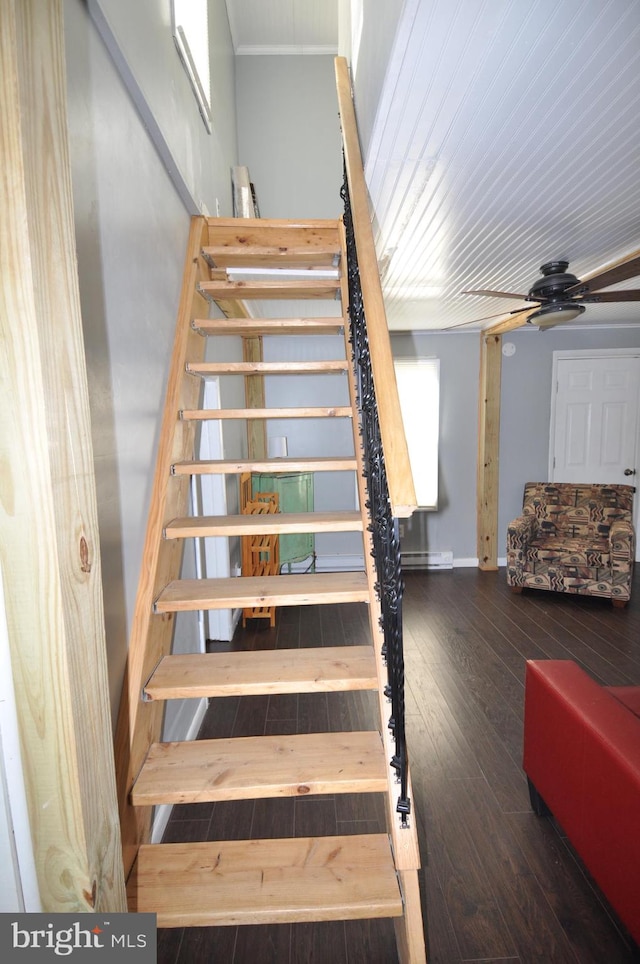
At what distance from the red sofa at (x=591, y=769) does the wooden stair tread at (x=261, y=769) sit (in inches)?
27.6

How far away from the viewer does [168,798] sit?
141 cm

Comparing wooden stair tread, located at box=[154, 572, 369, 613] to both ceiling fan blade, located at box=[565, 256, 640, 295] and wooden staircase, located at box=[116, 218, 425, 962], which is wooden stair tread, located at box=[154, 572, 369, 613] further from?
ceiling fan blade, located at box=[565, 256, 640, 295]

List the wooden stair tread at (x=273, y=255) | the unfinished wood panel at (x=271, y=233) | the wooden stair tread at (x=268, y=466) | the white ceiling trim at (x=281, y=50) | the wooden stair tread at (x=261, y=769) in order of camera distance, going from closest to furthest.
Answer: the wooden stair tread at (x=261, y=769) → the wooden stair tread at (x=268, y=466) → the wooden stair tread at (x=273, y=255) → the unfinished wood panel at (x=271, y=233) → the white ceiling trim at (x=281, y=50)

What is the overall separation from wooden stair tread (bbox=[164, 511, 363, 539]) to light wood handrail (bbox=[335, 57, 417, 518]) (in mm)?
630

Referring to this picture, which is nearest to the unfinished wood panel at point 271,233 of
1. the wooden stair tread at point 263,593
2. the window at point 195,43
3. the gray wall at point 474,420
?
the window at point 195,43

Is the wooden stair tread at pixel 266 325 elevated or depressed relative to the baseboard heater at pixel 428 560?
elevated

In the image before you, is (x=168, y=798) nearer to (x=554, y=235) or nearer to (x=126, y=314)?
(x=126, y=314)

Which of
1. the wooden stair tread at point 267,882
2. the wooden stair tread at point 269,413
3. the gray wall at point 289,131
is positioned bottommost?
the wooden stair tread at point 267,882

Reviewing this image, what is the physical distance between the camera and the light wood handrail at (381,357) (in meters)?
1.13

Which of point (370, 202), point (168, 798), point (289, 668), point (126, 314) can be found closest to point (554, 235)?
point (370, 202)

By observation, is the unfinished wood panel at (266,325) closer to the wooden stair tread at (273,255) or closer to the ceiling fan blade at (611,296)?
the wooden stair tread at (273,255)

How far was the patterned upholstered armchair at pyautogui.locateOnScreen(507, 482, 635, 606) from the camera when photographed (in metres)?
4.45

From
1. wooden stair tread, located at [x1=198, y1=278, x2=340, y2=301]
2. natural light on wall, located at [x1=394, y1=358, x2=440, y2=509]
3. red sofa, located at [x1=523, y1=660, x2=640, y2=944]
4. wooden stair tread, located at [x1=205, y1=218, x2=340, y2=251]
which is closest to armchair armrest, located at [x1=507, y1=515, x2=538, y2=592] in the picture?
natural light on wall, located at [x1=394, y1=358, x2=440, y2=509]

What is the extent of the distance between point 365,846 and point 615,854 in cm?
76
